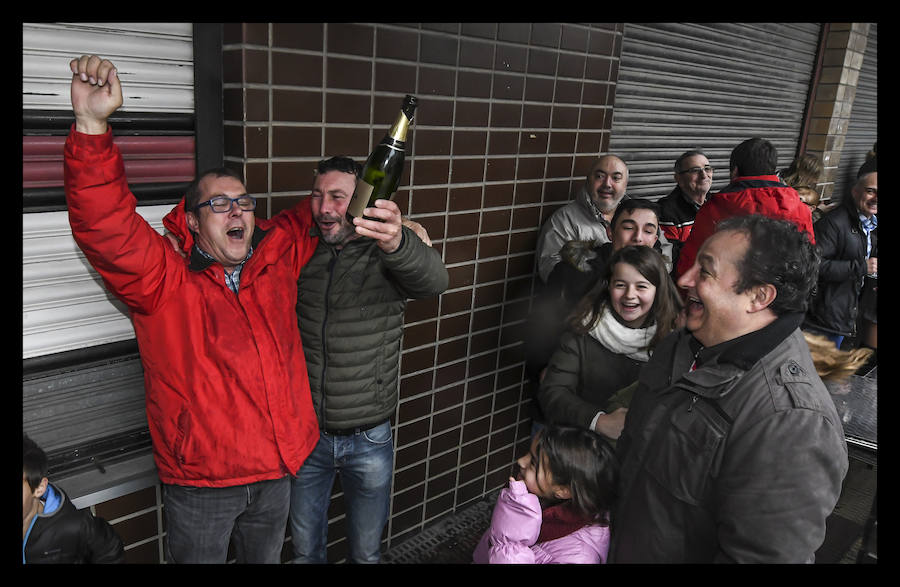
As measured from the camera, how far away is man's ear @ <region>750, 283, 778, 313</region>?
1925mm

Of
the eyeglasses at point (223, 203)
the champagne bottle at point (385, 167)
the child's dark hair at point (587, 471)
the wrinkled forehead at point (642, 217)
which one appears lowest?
the child's dark hair at point (587, 471)

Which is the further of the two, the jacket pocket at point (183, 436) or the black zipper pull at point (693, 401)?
the jacket pocket at point (183, 436)

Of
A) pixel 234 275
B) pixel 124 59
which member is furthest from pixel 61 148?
pixel 234 275

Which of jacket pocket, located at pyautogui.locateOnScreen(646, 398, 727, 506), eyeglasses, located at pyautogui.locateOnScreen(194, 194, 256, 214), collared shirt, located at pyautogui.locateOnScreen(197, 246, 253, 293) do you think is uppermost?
eyeglasses, located at pyautogui.locateOnScreen(194, 194, 256, 214)

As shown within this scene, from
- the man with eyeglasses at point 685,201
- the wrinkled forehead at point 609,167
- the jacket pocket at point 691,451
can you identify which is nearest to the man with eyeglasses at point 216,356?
the jacket pocket at point 691,451

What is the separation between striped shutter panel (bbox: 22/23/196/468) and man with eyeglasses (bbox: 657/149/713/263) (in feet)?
11.8

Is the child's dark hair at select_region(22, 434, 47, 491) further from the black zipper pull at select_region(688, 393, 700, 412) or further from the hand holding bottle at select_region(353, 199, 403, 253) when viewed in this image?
the black zipper pull at select_region(688, 393, 700, 412)

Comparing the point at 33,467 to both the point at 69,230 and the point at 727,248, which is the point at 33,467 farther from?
the point at 727,248

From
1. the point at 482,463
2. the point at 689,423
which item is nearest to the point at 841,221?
the point at 482,463

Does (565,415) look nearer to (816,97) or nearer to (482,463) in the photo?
(482,463)

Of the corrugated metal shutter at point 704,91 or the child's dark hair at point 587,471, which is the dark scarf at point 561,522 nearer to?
the child's dark hair at point 587,471

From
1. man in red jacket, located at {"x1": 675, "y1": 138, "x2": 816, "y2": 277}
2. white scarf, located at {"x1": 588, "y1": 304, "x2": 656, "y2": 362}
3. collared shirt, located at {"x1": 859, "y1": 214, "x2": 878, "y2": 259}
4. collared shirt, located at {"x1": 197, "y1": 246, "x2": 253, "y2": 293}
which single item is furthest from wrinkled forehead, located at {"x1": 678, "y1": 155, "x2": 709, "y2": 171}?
collared shirt, located at {"x1": 197, "y1": 246, "x2": 253, "y2": 293}

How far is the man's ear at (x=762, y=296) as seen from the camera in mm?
1925

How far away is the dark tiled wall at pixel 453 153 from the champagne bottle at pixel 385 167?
25.2 inches
